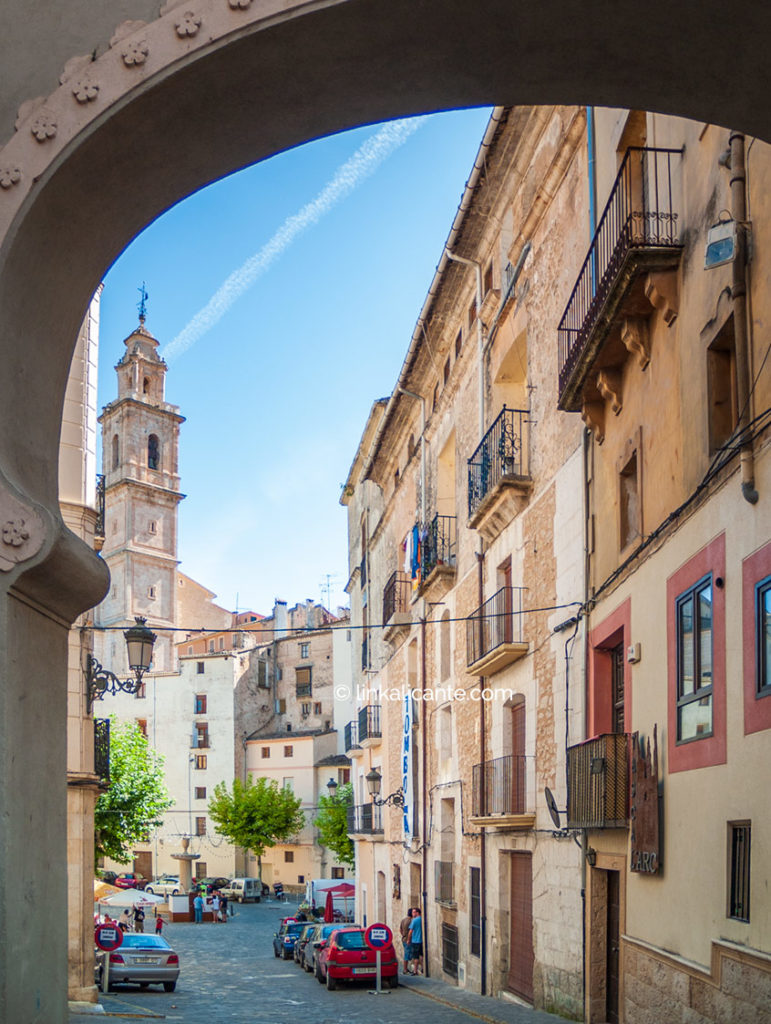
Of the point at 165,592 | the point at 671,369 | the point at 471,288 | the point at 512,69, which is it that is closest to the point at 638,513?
the point at 671,369

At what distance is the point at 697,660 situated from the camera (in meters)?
10.3

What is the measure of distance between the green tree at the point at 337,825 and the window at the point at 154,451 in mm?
26160

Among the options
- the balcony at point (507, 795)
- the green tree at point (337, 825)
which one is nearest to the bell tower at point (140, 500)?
the green tree at point (337, 825)

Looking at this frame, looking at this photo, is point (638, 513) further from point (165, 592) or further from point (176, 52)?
point (165, 592)

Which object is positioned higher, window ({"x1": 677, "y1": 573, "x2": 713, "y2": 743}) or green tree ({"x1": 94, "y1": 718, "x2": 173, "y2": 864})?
window ({"x1": 677, "y1": 573, "x2": 713, "y2": 743})

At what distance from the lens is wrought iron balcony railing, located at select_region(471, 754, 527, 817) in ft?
60.5

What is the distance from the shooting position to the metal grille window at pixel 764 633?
28.1ft

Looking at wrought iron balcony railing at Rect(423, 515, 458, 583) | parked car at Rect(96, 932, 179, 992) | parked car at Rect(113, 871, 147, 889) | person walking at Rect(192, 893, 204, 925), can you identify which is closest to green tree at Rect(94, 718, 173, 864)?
person walking at Rect(192, 893, 204, 925)

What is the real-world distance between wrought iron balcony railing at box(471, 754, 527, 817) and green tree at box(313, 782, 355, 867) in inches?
1691

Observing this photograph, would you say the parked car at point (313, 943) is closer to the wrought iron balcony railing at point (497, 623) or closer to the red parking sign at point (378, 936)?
the red parking sign at point (378, 936)

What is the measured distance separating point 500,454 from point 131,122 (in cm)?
1531

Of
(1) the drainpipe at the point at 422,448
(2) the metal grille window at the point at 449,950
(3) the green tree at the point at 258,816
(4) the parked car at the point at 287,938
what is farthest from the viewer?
(3) the green tree at the point at 258,816

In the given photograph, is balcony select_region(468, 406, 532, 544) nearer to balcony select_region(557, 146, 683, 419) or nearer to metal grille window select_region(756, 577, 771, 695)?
balcony select_region(557, 146, 683, 419)

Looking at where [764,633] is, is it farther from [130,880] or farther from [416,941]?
[130,880]
